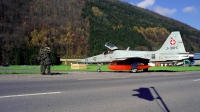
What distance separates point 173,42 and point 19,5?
112 metres

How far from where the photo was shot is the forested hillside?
3565 inches

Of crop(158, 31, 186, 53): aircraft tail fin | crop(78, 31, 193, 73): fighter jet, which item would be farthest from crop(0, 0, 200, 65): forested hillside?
crop(158, 31, 186, 53): aircraft tail fin

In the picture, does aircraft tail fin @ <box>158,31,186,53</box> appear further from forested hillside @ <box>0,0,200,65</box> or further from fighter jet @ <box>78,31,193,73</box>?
forested hillside @ <box>0,0,200,65</box>

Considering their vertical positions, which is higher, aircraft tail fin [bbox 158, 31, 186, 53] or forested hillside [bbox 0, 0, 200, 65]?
forested hillside [bbox 0, 0, 200, 65]

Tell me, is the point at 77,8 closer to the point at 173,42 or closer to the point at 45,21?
the point at 45,21

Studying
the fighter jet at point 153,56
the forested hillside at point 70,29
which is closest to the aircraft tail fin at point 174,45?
the fighter jet at point 153,56

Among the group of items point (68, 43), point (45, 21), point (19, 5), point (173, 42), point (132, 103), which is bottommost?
point (132, 103)

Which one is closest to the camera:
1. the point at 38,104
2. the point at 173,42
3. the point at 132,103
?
the point at 38,104

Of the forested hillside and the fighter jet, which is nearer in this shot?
the fighter jet

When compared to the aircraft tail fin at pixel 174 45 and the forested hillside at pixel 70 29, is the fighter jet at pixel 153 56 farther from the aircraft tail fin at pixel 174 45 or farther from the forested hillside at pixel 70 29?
the forested hillside at pixel 70 29

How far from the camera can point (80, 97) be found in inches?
288

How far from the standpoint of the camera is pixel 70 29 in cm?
11812

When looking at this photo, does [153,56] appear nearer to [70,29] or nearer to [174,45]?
[174,45]

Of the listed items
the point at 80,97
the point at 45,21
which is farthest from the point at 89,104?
the point at 45,21
